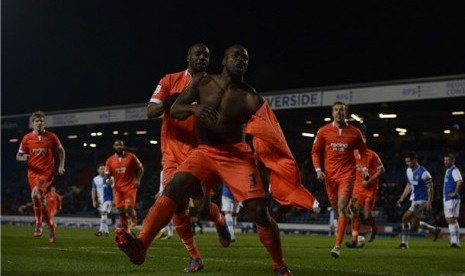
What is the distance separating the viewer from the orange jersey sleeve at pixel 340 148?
1248 cm

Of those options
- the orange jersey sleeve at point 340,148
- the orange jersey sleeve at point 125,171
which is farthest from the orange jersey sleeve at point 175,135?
the orange jersey sleeve at point 125,171

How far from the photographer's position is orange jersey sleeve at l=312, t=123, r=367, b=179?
12484mm

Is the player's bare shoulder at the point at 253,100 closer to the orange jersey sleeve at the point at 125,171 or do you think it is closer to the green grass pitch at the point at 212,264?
the green grass pitch at the point at 212,264

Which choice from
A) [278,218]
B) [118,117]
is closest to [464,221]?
[278,218]

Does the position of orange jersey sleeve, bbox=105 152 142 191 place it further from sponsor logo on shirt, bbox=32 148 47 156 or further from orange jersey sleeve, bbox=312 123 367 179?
orange jersey sleeve, bbox=312 123 367 179

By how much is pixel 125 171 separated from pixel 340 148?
7139 millimetres

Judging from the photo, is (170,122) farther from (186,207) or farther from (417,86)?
(417,86)

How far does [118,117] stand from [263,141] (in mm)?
30445

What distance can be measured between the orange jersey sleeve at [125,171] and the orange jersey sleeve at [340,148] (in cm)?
A: 662

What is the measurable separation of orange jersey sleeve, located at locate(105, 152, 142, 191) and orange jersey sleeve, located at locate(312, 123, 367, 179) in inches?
261

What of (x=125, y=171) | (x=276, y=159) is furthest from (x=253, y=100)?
(x=125, y=171)

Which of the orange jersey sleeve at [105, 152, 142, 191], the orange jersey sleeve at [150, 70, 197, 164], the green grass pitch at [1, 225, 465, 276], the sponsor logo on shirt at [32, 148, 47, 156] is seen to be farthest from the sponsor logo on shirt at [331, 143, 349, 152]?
the orange jersey sleeve at [105, 152, 142, 191]

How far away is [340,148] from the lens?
12664 mm

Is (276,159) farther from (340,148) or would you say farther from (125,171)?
(125,171)
